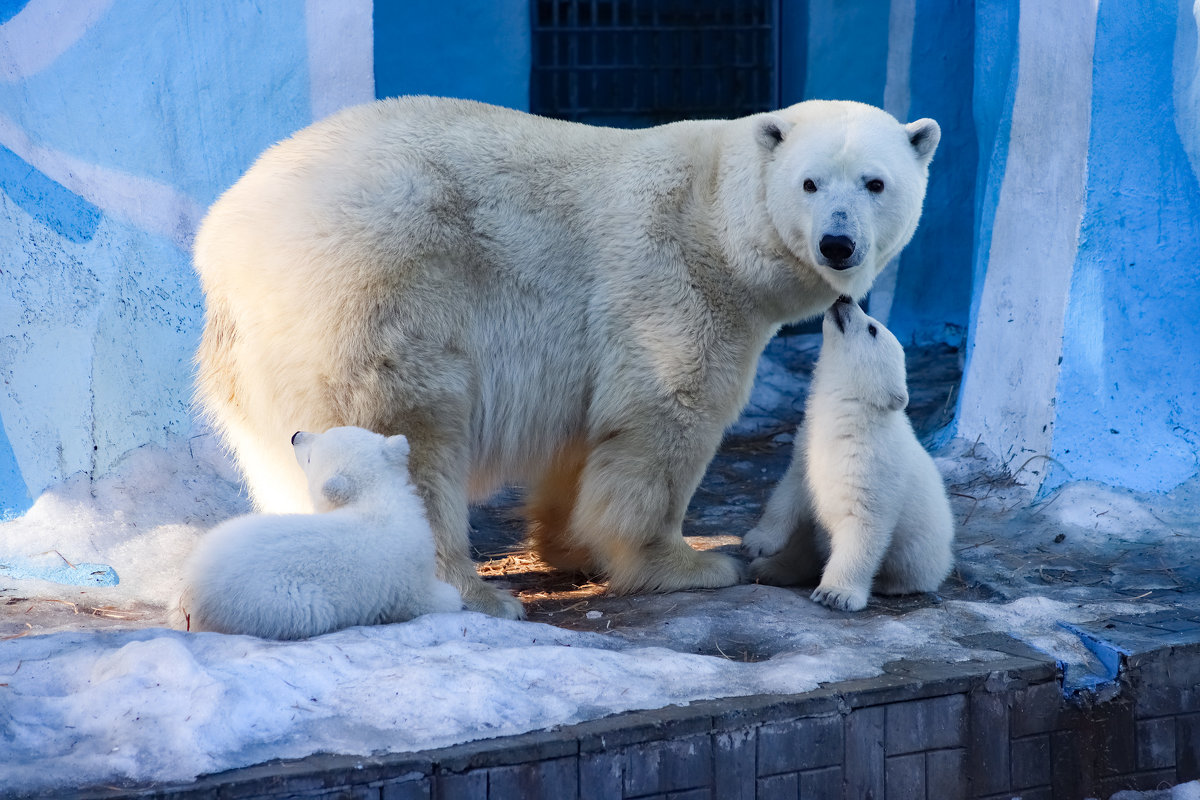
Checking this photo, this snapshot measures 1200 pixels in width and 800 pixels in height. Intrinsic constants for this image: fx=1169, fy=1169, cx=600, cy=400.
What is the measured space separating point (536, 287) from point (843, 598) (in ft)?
4.40

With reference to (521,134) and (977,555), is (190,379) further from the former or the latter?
(977,555)

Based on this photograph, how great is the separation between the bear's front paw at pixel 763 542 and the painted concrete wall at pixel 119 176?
2.28 m

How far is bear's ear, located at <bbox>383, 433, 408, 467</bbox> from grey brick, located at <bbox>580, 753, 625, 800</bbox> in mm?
1061

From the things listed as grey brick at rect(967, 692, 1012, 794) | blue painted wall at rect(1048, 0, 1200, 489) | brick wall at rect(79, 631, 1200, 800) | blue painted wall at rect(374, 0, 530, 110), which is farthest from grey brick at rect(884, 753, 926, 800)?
blue painted wall at rect(374, 0, 530, 110)

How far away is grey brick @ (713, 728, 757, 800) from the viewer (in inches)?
103

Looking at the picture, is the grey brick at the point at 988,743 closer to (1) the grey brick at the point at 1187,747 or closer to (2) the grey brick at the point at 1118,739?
(2) the grey brick at the point at 1118,739

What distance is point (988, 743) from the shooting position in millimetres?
2988

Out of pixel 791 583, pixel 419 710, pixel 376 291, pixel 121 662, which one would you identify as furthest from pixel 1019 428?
pixel 121 662

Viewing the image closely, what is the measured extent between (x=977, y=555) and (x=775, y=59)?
378cm

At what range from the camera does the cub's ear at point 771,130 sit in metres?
3.68

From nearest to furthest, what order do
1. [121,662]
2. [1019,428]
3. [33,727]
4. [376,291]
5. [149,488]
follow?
[33,727], [121,662], [376,291], [149,488], [1019,428]

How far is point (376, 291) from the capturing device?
3377mm

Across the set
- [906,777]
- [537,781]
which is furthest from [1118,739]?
[537,781]

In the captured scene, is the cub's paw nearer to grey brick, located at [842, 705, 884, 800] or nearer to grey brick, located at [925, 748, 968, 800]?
grey brick, located at [842, 705, 884, 800]
